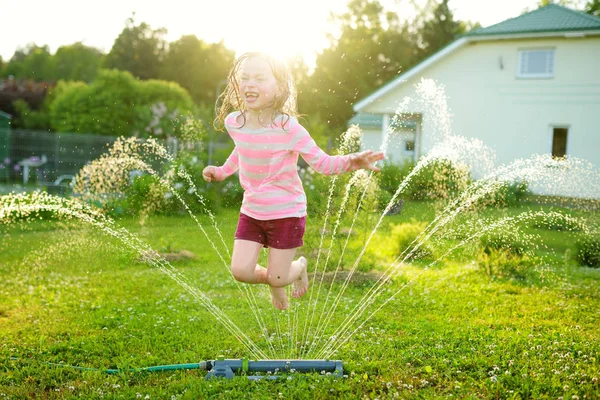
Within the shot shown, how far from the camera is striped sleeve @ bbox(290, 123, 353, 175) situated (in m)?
4.05

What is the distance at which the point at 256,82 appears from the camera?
169 inches

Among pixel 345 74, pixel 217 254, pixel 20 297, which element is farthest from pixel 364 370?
pixel 345 74

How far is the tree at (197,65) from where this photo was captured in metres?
46.8

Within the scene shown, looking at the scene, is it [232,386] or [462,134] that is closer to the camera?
[232,386]

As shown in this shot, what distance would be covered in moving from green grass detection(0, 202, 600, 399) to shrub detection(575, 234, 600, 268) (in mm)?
272

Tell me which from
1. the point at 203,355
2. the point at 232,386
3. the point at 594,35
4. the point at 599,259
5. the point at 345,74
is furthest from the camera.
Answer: the point at 345,74

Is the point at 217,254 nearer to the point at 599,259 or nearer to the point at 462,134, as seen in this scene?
the point at 599,259

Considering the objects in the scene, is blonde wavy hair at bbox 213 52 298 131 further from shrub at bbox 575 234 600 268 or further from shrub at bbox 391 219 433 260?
shrub at bbox 575 234 600 268

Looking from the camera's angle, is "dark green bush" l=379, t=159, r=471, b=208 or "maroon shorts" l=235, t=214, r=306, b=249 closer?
"maroon shorts" l=235, t=214, r=306, b=249

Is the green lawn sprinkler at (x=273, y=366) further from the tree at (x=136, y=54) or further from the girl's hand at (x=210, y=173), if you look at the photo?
the tree at (x=136, y=54)

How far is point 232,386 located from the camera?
4.56 metres

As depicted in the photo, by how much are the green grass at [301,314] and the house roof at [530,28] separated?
10569 mm

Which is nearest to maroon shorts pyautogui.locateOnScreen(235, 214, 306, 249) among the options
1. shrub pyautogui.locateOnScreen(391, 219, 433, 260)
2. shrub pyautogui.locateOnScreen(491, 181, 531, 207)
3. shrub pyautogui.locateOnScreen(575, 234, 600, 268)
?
shrub pyautogui.locateOnScreen(391, 219, 433, 260)

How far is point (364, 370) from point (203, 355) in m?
1.38
